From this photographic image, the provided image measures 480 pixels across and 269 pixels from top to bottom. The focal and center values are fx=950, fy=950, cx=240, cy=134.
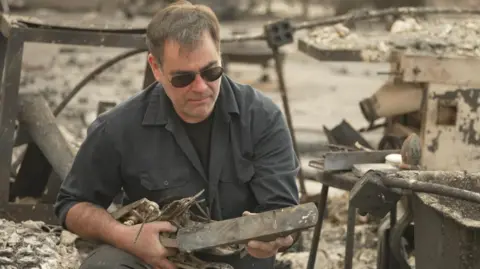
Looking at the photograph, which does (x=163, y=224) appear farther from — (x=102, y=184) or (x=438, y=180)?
(x=438, y=180)

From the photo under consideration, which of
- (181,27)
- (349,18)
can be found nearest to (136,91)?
(349,18)

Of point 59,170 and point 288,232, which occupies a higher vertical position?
point 288,232

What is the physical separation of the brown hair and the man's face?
0.08ft

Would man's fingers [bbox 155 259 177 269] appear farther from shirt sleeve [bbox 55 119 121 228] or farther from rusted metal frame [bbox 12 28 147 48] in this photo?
rusted metal frame [bbox 12 28 147 48]

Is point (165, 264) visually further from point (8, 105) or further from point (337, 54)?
point (337, 54)

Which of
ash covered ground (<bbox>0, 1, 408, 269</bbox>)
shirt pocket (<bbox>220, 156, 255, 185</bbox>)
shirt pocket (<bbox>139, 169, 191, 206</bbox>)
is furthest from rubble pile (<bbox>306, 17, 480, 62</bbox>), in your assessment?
shirt pocket (<bbox>139, 169, 191, 206</bbox>)

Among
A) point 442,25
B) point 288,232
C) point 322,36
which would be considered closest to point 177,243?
point 288,232

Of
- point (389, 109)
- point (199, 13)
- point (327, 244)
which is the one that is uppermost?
point (199, 13)

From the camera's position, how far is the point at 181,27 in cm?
336

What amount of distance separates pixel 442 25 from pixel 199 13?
3.35 metres

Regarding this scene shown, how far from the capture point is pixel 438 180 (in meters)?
3.52

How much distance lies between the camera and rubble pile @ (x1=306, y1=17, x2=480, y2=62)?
546cm

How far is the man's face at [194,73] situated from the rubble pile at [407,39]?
2.23 meters

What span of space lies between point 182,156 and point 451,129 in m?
1.97
